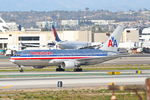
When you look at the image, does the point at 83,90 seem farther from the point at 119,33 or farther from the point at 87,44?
the point at 87,44

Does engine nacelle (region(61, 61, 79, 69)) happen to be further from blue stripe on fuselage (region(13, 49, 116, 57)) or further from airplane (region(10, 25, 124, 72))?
blue stripe on fuselage (region(13, 49, 116, 57))

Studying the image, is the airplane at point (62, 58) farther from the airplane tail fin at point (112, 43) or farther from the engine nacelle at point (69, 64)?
the airplane tail fin at point (112, 43)

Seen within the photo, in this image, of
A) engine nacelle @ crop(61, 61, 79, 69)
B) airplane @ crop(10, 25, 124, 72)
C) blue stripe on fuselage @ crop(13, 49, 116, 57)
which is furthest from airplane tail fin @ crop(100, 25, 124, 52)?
engine nacelle @ crop(61, 61, 79, 69)

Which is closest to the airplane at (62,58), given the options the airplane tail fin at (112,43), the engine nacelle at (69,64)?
the engine nacelle at (69,64)

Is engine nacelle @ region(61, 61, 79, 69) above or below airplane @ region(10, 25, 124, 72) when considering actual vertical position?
below

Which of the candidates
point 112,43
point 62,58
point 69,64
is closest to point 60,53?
point 62,58

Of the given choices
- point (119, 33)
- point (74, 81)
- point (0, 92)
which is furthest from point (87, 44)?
point (0, 92)

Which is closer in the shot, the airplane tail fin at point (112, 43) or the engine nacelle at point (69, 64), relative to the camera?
the engine nacelle at point (69, 64)

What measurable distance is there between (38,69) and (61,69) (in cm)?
774

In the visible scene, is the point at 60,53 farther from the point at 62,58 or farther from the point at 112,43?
the point at 112,43

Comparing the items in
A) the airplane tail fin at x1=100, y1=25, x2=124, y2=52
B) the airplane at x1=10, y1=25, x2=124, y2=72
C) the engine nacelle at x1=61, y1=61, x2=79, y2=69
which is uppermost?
the airplane tail fin at x1=100, y1=25, x2=124, y2=52

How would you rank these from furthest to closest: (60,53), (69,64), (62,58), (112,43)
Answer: (112,43)
(60,53)
(62,58)
(69,64)

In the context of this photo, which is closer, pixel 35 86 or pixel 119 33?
pixel 35 86

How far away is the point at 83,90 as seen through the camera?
45656mm
